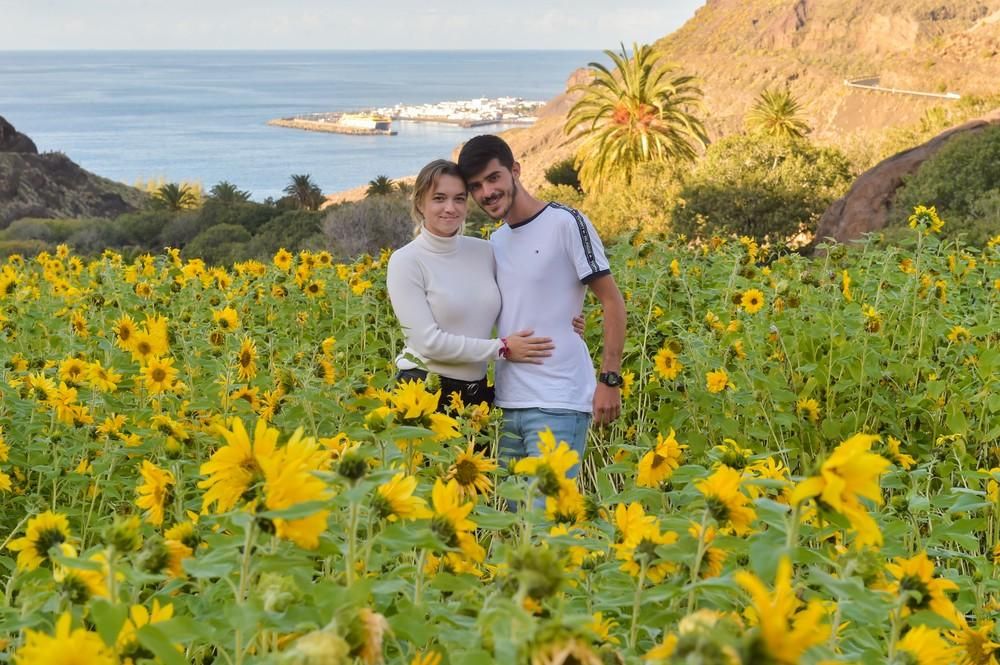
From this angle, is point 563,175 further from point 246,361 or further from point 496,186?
point 246,361

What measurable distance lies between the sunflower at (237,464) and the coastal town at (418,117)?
10464 centimetres

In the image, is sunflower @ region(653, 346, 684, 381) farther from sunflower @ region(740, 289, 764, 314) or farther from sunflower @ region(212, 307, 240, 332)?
sunflower @ region(212, 307, 240, 332)

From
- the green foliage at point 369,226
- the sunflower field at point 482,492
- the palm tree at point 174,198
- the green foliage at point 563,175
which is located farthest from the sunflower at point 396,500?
the green foliage at point 563,175

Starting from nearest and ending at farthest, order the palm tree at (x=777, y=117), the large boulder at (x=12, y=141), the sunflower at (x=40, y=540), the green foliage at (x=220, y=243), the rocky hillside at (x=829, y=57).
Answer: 1. the sunflower at (x=40, y=540)
2. the green foliage at (x=220, y=243)
3. the palm tree at (x=777, y=117)
4. the large boulder at (x=12, y=141)
5. the rocky hillside at (x=829, y=57)

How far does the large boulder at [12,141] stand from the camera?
40166mm

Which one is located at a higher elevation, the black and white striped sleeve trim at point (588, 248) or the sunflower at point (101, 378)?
the black and white striped sleeve trim at point (588, 248)

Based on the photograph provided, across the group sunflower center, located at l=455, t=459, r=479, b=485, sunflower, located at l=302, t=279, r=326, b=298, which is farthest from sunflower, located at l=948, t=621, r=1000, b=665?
sunflower, located at l=302, t=279, r=326, b=298

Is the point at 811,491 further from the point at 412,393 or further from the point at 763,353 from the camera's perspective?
the point at 763,353

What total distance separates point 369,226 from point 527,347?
22961mm

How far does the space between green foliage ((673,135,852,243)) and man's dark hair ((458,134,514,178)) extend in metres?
22.1

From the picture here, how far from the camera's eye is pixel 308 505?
1118mm

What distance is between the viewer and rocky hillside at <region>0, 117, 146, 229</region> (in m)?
37.1

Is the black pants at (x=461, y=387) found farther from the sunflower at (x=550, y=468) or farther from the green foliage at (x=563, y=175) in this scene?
the green foliage at (x=563, y=175)

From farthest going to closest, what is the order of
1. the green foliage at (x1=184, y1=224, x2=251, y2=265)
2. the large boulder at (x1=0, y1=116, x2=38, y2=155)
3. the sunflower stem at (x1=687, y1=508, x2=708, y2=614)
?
1. the large boulder at (x1=0, y1=116, x2=38, y2=155)
2. the green foliage at (x1=184, y1=224, x2=251, y2=265)
3. the sunflower stem at (x1=687, y1=508, x2=708, y2=614)
